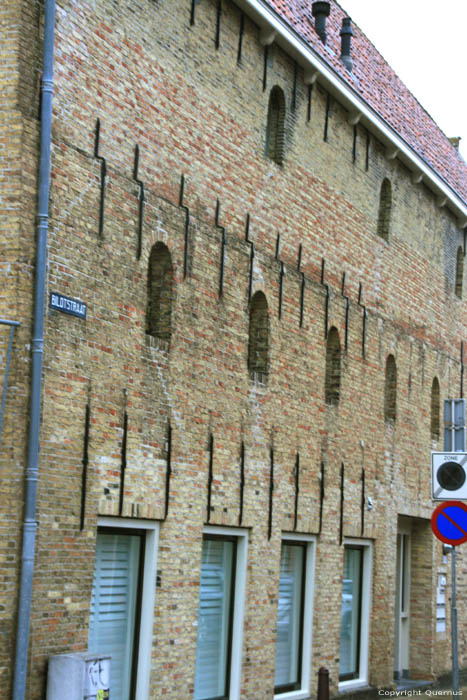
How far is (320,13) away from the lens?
18.5m

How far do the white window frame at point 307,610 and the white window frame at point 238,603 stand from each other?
44.3 inches

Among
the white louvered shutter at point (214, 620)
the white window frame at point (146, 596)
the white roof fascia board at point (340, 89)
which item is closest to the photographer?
the white window frame at point (146, 596)

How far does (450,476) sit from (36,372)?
18.2ft

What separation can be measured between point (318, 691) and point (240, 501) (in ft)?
9.11

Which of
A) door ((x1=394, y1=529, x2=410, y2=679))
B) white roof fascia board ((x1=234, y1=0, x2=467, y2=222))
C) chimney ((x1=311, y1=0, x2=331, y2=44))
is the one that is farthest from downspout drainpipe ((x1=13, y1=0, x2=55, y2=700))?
door ((x1=394, y1=529, x2=410, y2=679))

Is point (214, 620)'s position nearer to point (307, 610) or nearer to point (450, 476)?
point (307, 610)

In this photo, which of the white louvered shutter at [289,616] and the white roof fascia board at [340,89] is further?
the white louvered shutter at [289,616]

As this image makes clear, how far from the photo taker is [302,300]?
15.7m

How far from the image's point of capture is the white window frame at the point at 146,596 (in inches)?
466

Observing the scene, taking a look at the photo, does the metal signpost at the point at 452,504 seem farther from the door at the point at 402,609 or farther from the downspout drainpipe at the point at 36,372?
the door at the point at 402,609

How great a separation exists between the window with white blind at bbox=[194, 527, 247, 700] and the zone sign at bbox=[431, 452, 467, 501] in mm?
2479

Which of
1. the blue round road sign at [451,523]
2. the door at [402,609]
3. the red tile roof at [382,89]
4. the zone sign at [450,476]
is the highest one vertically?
the red tile roof at [382,89]

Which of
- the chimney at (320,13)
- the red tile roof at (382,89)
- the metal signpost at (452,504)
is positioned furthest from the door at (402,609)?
the chimney at (320,13)

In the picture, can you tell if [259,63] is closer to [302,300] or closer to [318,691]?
[302,300]
